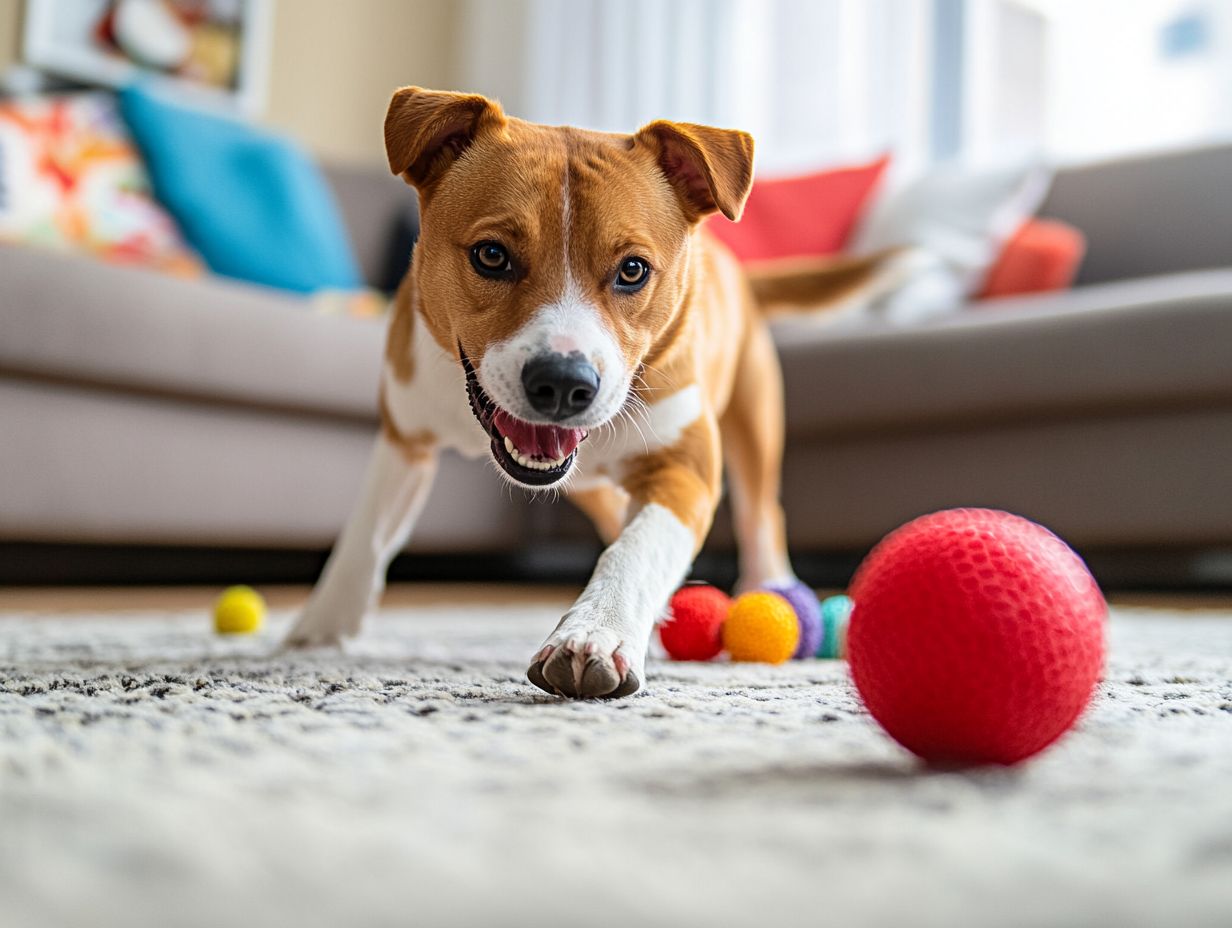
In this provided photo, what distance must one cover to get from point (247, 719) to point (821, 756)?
18.4 inches

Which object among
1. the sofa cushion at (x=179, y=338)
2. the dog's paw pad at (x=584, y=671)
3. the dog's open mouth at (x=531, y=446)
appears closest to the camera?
the dog's paw pad at (x=584, y=671)

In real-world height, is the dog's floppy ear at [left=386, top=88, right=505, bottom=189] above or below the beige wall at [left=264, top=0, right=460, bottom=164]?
below

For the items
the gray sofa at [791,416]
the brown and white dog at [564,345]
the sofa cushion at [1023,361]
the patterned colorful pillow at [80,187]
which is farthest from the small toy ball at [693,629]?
the patterned colorful pillow at [80,187]

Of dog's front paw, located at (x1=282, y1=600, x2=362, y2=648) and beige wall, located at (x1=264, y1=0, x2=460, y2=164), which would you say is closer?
dog's front paw, located at (x1=282, y1=600, x2=362, y2=648)

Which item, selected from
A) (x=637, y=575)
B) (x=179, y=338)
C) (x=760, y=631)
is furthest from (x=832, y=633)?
(x=179, y=338)

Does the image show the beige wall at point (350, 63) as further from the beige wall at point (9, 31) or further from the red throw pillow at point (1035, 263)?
the red throw pillow at point (1035, 263)

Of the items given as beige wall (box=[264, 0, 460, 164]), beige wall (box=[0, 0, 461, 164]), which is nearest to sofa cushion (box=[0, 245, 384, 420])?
beige wall (box=[0, 0, 461, 164])

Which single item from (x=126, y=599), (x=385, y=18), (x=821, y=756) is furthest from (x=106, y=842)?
(x=385, y=18)

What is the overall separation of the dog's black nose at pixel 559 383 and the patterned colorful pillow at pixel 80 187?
2.27 metres

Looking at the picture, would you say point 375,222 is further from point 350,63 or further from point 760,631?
point 760,631

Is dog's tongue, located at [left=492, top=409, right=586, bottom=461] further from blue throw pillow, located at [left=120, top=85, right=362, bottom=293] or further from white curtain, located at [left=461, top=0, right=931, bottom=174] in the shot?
white curtain, located at [left=461, top=0, right=931, bottom=174]

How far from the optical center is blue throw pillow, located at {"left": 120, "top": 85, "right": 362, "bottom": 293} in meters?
3.53

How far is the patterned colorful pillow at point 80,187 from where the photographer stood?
10.6 feet

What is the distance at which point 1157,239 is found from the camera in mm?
3400
